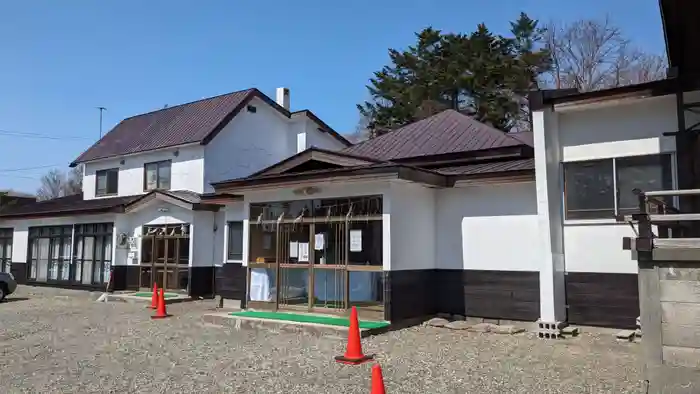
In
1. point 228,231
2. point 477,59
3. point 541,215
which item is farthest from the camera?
point 477,59

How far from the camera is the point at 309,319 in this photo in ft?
35.9

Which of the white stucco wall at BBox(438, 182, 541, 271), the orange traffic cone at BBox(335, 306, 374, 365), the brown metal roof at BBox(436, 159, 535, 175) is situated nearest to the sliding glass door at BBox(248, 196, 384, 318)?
the white stucco wall at BBox(438, 182, 541, 271)

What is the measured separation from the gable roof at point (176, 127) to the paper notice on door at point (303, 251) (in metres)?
8.50

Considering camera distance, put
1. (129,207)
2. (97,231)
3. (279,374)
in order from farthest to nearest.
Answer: (97,231) < (129,207) < (279,374)

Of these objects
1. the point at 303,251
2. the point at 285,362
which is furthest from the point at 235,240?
the point at 285,362

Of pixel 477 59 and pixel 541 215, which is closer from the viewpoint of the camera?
pixel 541 215

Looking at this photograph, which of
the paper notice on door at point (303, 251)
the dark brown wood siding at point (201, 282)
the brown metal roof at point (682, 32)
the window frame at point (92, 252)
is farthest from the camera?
the window frame at point (92, 252)

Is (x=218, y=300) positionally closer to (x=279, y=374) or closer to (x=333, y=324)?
(x=333, y=324)

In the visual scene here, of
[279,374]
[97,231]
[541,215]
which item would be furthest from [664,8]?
[97,231]

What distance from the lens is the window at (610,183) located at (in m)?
9.60

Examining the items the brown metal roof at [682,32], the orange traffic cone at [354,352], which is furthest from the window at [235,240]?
the brown metal roof at [682,32]

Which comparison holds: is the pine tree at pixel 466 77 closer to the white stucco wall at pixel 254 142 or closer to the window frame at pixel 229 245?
the white stucco wall at pixel 254 142

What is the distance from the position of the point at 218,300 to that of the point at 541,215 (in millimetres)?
9696

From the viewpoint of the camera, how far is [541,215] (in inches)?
401
